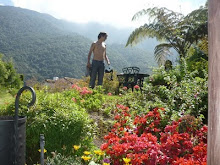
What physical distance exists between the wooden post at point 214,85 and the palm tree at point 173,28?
53.8ft

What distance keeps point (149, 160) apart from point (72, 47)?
82.4 m

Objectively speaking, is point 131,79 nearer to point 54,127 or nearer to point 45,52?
point 54,127

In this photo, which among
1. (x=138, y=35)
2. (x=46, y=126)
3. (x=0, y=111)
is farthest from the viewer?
(x=138, y=35)

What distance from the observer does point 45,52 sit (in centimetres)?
7919

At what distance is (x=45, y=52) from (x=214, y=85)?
8047cm

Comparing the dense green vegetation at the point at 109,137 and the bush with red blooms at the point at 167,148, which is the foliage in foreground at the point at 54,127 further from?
the bush with red blooms at the point at 167,148

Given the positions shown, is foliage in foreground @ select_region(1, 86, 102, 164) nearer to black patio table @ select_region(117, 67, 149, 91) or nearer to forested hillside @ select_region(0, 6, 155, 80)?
black patio table @ select_region(117, 67, 149, 91)

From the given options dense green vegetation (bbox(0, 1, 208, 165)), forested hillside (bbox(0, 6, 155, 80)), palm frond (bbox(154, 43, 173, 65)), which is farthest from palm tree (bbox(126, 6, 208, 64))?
forested hillside (bbox(0, 6, 155, 80))

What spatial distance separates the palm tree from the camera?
56.6ft

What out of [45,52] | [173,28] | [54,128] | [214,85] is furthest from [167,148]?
[45,52]

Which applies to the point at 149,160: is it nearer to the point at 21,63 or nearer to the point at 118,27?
the point at 21,63

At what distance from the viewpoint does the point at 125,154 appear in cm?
279

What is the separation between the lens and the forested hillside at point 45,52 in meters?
67.9

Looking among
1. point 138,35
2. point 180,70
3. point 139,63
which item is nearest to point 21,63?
point 139,63
